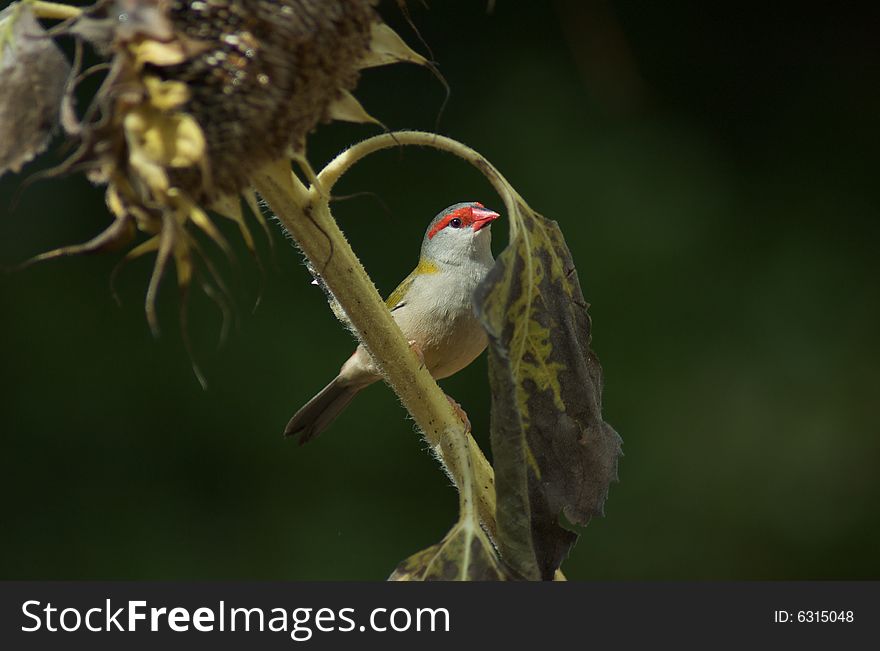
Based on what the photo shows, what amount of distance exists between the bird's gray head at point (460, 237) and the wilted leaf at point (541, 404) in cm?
87

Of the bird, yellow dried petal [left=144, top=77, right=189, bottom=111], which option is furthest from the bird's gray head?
yellow dried petal [left=144, top=77, right=189, bottom=111]

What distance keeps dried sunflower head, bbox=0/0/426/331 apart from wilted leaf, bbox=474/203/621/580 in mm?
170

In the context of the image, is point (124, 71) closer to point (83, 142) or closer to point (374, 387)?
point (83, 142)

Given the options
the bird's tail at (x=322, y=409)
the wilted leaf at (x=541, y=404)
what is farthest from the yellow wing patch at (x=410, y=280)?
the wilted leaf at (x=541, y=404)

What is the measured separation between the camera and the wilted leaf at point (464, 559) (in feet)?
2.51

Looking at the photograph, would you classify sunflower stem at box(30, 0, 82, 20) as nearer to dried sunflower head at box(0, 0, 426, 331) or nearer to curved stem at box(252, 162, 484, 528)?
dried sunflower head at box(0, 0, 426, 331)

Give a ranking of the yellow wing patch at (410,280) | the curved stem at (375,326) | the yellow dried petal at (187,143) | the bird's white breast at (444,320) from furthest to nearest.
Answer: the yellow wing patch at (410,280) → the bird's white breast at (444,320) → the curved stem at (375,326) → the yellow dried petal at (187,143)

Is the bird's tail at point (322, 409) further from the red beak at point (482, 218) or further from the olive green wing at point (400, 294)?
the red beak at point (482, 218)

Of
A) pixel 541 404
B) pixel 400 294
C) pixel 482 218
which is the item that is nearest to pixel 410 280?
pixel 400 294

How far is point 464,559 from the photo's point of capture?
0.77 metres

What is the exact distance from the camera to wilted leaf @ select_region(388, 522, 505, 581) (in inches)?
30.1

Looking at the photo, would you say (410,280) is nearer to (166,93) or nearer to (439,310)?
(439,310)

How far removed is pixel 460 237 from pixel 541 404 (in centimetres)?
96

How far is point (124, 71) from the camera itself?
24.6 inches
